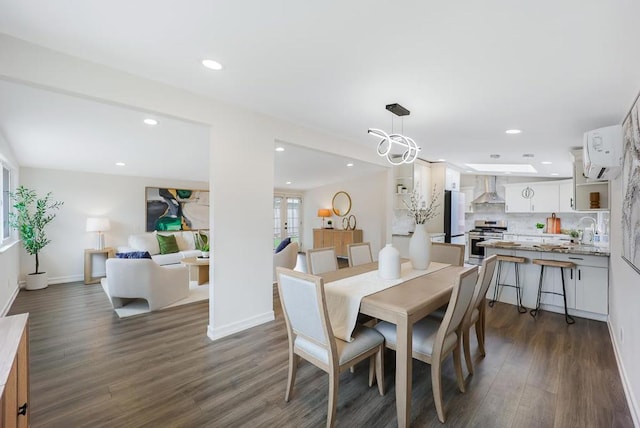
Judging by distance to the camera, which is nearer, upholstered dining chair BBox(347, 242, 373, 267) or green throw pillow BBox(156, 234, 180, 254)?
upholstered dining chair BBox(347, 242, 373, 267)

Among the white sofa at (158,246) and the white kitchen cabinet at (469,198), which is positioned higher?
the white kitchen cabinet at (469,198)

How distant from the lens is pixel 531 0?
1.41 meters

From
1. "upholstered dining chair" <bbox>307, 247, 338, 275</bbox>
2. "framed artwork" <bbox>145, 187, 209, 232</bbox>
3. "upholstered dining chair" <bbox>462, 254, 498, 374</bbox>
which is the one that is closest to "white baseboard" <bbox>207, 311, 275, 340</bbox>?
"upholstered dining chair" <bbox>307, 247, 338, 275</bbox>

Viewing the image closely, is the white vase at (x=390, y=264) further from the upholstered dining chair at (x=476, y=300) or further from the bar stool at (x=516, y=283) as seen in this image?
the bar stool at (x=516, y=283)

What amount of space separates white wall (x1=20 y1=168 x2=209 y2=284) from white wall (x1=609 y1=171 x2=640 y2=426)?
7212 millimetres

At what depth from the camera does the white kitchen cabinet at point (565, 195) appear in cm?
635

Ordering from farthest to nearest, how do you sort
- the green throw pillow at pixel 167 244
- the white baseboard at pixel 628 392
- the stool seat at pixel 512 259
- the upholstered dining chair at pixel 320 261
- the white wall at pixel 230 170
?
the green throw pillow at pixel 167 244, the stool seat at pixel 512 259, the upholstered dining chair at pixel 320 261, the white wall at pixel 230 170, the white baseboard at pixel 628 392

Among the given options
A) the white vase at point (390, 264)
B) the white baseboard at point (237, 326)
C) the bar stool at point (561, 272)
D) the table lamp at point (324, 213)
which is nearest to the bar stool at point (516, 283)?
the bar stool at point (561, 272)

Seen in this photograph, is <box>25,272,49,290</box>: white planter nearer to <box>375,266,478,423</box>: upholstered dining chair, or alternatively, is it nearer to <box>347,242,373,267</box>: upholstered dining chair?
<box>347,242,373,267</box>: upholstered dining chair

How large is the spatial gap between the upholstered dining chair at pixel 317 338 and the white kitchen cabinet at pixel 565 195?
664cm

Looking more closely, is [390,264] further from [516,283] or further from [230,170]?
[516,283]

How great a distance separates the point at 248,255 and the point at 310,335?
1.53 metres

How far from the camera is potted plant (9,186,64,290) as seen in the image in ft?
15.0

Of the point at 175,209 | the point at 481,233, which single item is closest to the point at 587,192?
the point at 481,233
